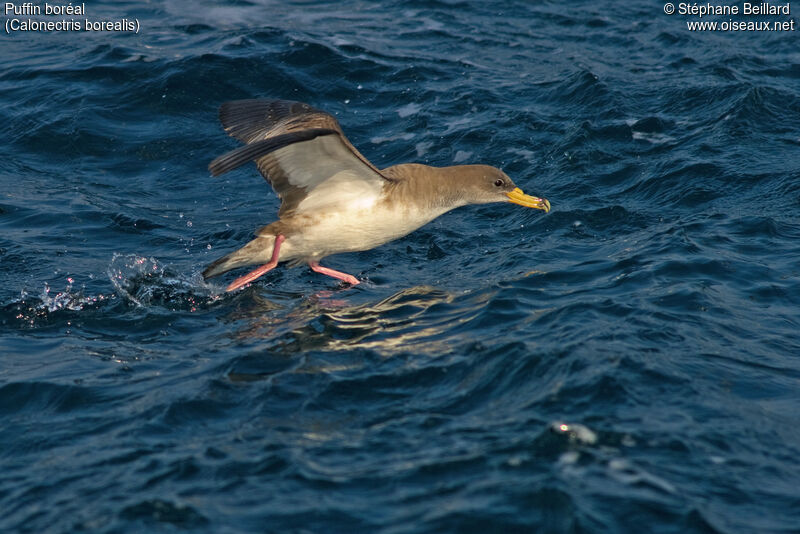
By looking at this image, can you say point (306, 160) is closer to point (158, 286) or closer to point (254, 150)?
point (254, 150)

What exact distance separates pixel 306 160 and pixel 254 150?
3.82 feet

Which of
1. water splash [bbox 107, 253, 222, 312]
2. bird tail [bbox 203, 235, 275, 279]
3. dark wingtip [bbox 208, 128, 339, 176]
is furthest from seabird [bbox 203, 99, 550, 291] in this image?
dark wingtip [bbox 208, 128, 339, 176]

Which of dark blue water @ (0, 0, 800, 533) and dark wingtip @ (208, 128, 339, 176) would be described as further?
dark wingtip @ (208, 128, 339, 176)

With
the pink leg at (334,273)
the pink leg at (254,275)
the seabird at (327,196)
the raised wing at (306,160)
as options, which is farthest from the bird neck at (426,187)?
the pink leg at (254,275)

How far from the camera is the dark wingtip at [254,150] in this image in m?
6.65

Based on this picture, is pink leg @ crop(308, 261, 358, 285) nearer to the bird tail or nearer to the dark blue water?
the dark blue water

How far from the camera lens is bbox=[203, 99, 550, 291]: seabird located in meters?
8.15

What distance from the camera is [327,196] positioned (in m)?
8.37

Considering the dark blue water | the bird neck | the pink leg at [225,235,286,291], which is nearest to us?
the dark blue water

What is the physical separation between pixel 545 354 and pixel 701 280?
2274 mm

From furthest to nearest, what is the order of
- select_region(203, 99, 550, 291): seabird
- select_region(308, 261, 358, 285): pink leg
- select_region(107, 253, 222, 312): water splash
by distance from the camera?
select_region(308, 261, 358, 285): pink leg
select_region(107, 253, 222, 312): water splash
select_region(203, 99, 550, 291): seabird

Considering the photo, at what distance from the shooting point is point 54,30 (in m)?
16.4

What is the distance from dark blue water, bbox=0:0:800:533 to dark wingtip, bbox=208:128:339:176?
147cm

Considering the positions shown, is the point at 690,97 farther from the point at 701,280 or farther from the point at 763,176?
the point at 701,280
